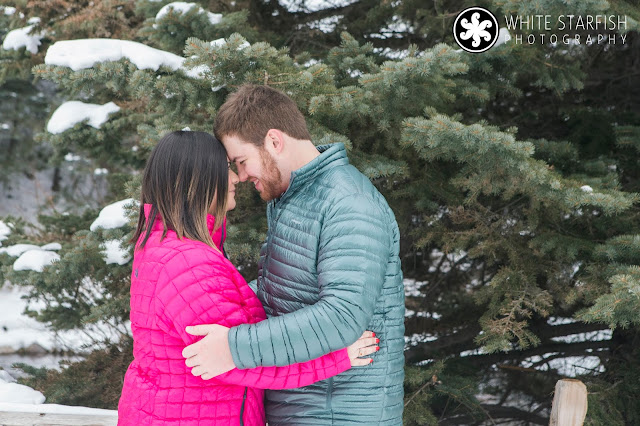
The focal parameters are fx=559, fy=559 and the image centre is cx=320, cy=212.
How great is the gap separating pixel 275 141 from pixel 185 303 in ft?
2.06

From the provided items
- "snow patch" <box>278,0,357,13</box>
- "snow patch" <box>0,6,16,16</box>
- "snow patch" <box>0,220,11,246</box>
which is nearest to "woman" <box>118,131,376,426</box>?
"snow patch" <box>0,220,11,246</box>

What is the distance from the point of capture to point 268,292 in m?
1.98

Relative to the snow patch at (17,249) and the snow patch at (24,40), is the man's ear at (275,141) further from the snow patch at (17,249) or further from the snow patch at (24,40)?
the snow patch at (24,40)

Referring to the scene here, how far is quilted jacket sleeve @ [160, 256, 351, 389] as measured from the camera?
1712mm

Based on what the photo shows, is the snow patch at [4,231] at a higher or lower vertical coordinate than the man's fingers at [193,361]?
higher

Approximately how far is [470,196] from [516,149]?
64cm

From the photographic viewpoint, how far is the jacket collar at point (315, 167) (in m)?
1.87

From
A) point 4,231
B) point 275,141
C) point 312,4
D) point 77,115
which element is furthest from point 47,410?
point 312,4

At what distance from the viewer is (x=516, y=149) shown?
2.73 metres

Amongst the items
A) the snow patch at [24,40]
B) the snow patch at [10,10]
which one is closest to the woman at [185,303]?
the snow patch at [24,40]

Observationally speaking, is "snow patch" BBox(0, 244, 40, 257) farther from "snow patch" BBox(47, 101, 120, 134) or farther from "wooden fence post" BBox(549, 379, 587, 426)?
"wooden fence post" BBox(549, 379, 587, 426)

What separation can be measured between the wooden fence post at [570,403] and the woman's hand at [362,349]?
967mm

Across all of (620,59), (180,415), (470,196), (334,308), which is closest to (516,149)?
(470,196)

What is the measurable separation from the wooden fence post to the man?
0.74 metres
